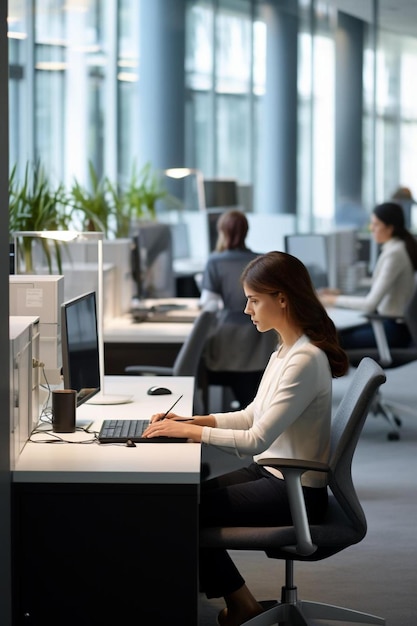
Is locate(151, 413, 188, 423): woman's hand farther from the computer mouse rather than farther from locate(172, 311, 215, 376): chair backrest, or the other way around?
locate(172, 311, 215, 376): chair backrest

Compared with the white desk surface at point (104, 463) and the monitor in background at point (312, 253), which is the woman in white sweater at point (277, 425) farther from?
the monitor in background at point (312, 253)

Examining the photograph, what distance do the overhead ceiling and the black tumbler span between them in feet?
31.4

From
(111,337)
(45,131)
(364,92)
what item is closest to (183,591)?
(111,337)

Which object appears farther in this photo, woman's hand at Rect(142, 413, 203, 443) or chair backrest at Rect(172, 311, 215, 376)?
chair backrest at Rect(172, 311, 215, 376)

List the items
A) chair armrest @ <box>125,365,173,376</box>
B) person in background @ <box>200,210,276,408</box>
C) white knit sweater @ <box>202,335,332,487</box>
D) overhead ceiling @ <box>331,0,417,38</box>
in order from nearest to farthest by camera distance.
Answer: white knit sweater @ <box>202,335,332,487</box>, chair armrest @ <box>125,365,173,376</box>, person in background @ <box>200,210,276,408</box>, overhead ceiling @ <box>331,0,417,38</box>

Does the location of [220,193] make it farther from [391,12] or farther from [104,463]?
[104,463]

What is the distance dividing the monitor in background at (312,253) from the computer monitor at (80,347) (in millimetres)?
3369

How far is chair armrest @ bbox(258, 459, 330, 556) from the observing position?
2.94 m

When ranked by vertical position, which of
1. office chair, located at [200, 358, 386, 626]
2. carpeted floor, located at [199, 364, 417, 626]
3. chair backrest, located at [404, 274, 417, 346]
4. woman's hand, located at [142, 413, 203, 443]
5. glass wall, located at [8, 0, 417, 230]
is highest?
glass wall, located at [8, 0, 417, 230]

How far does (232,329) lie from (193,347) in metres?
0.77

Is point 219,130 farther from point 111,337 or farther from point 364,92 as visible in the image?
point 111,337

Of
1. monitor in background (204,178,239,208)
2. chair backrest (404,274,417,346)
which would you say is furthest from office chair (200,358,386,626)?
monitor in background (204,178,239,208)

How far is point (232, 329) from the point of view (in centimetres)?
577

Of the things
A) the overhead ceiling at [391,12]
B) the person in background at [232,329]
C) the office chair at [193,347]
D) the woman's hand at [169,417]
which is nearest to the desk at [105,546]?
the woman's hand at [169,417]
